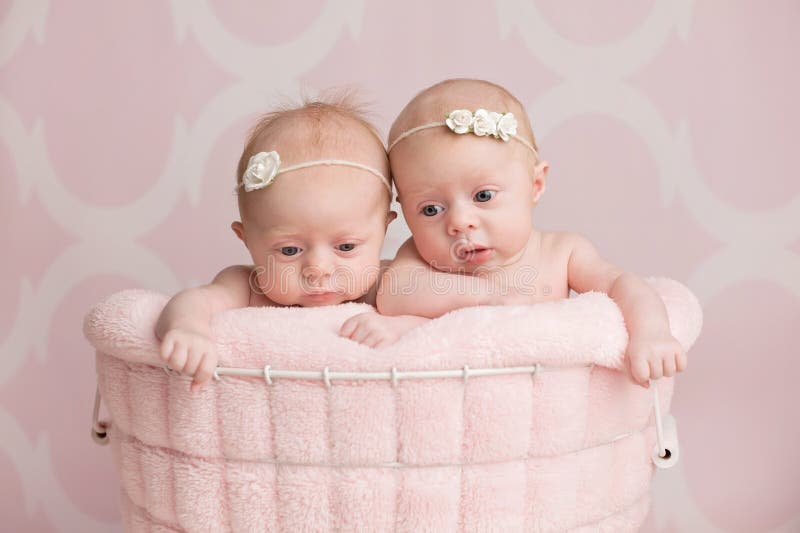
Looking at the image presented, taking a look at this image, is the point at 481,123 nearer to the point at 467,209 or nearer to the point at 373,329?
the point at 467,209

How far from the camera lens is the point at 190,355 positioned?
0.96m

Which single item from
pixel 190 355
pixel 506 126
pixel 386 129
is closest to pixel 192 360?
pixel 190 355

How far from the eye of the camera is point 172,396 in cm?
102

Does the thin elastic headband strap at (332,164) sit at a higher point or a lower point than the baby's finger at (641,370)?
higher

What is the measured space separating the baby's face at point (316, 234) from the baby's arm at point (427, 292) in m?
0.04

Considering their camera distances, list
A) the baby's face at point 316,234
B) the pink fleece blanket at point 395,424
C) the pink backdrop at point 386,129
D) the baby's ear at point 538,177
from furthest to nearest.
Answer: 1. the pink backdrop at point 386,129
2. the baby's ear at point 538,177
3. the baby's face at point 316,234
4. the pink fleece blanket at point 395,424

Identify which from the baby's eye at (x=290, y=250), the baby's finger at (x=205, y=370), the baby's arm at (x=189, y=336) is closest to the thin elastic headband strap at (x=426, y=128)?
the baby's eye at (x=290, y=250)

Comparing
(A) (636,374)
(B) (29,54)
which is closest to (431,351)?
(A) (636,374)

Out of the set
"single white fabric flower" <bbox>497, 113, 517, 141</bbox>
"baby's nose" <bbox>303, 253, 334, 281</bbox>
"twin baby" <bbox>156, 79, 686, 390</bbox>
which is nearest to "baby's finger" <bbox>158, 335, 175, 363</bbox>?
"twin baby" <bbox>156, 79, 686, 390</bbox>

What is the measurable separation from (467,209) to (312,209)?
20 centimetres

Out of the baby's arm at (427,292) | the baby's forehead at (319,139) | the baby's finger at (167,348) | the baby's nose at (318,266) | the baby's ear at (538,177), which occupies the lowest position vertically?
the baby's finger at (167,348)

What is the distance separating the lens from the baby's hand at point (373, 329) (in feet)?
3.36

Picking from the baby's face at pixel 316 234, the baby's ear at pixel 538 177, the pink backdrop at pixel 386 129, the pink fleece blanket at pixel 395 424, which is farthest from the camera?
the pink backdrop at pixel 386 129

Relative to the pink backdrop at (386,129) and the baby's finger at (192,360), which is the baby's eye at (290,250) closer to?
the baby's finger at (192,360)
